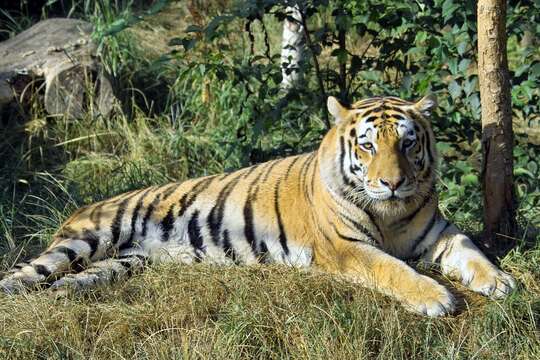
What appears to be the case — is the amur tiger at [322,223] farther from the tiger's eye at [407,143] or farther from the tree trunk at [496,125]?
the tree trunk at [496,125]

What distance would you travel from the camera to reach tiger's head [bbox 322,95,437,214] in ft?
14.2

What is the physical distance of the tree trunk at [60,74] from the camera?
291 inches

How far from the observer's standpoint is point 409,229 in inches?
179

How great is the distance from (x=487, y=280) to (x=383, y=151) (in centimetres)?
70

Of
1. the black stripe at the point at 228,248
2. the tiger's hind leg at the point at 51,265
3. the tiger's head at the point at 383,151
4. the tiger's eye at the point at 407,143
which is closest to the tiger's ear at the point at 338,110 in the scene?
the tiger's head at the point at 383,151

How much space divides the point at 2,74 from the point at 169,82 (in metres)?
1.39

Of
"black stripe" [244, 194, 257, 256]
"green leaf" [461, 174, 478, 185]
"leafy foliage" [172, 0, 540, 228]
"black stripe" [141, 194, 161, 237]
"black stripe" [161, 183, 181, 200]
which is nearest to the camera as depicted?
"black stripe" [244, 194, 257, 256]

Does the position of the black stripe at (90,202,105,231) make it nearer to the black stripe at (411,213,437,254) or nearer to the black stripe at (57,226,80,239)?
the black stripe at (57,226,80,239)

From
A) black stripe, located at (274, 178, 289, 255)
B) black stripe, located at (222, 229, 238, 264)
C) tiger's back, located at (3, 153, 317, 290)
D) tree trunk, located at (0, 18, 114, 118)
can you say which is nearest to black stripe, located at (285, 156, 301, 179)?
tiger's back, located at (3, 153, 317, 290)

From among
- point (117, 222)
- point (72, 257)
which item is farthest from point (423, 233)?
point (72, 257)

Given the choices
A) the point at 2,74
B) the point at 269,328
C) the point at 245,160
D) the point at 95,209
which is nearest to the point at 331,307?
the point at 269,328

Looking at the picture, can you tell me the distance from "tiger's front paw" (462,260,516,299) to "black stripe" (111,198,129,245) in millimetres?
1782

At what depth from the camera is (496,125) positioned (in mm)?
4617

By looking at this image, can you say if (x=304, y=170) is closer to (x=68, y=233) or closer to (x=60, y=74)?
(x=68, y=233)
